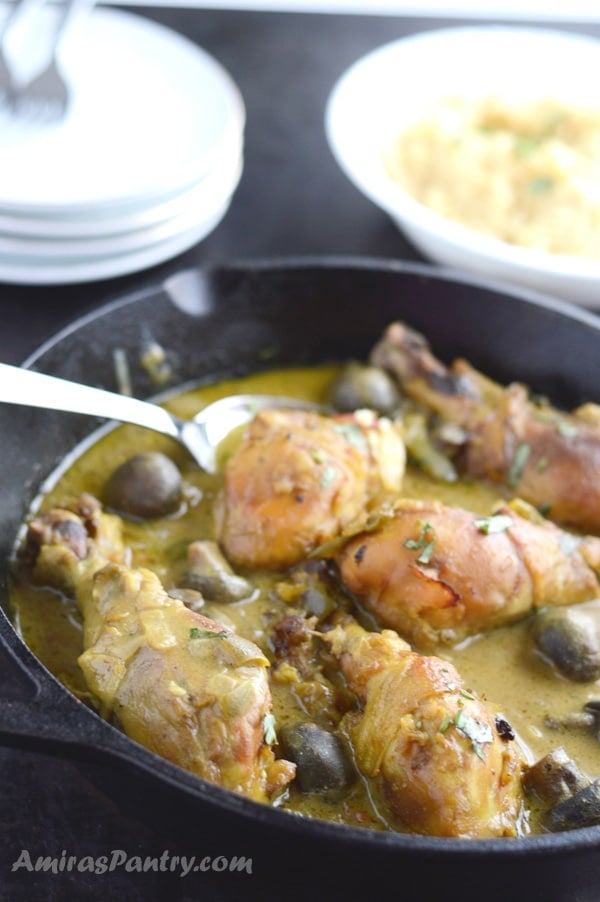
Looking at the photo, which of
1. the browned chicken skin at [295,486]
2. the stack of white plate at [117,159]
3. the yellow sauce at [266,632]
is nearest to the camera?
the yellow sauce at [266,632]

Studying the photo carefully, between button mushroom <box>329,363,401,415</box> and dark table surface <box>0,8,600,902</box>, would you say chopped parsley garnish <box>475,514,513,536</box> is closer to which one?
button mushroom <box>329,363,401,415</box>

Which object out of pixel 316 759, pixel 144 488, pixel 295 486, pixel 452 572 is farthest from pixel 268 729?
pixel 144 488

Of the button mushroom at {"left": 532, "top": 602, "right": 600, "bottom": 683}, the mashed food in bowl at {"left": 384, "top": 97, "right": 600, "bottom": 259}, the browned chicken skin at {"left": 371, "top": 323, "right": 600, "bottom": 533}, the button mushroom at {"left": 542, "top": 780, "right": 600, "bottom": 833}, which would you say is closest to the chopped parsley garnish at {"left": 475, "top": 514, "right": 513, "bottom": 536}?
the button mushroom at {"left": 532, "top": 602, "right": 600, "bottom": 683}

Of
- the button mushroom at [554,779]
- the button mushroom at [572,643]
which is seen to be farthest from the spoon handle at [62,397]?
the button mushroom at [554,779]

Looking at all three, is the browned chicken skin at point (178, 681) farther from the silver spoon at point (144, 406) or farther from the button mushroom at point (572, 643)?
the button mushroom at point (572, 643)

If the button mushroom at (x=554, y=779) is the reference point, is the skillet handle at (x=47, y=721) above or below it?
above

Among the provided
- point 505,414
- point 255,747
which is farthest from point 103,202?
point 255,747

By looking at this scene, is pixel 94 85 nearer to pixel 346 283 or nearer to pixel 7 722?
pixel 346 283
